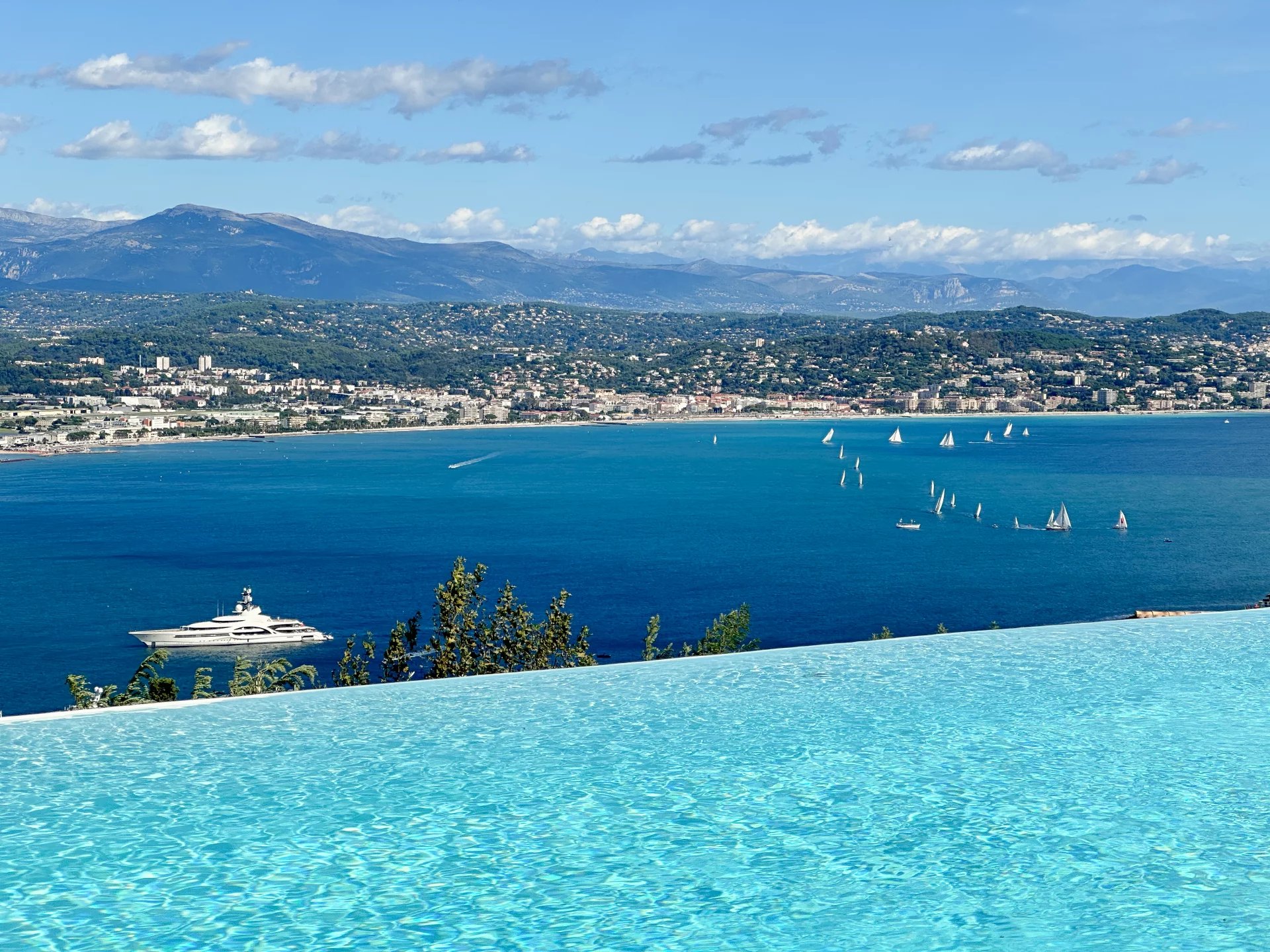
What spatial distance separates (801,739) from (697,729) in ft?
2.31

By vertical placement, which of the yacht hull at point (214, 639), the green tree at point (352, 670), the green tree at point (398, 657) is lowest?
the yacht hull at point (214, 639)

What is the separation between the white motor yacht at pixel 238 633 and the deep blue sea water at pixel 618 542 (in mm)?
530

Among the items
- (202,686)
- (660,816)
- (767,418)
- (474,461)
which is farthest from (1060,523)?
(767,418)

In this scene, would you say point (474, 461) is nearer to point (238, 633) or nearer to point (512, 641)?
point (238, 633)

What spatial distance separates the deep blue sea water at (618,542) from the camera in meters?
25.6

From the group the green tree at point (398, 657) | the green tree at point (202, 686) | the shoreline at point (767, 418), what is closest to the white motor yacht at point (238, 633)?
the green tree at point (398, 657)

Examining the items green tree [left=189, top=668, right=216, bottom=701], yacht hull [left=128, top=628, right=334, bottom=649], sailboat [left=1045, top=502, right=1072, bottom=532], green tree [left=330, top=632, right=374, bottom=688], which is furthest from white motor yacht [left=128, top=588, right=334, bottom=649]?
sailboat [left=1045, top=502, right=1072, bottom=532]

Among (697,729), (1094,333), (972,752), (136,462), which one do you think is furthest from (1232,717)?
(1094,333)

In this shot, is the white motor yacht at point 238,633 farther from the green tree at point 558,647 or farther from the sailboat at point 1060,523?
the sailboat at point 1060,523

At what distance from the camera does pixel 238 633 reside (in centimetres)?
2400

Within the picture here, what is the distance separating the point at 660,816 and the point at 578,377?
392 ft

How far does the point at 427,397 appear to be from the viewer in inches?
4306

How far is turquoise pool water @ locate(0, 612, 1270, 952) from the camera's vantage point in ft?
19.6

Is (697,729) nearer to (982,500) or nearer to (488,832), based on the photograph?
(488,832)
